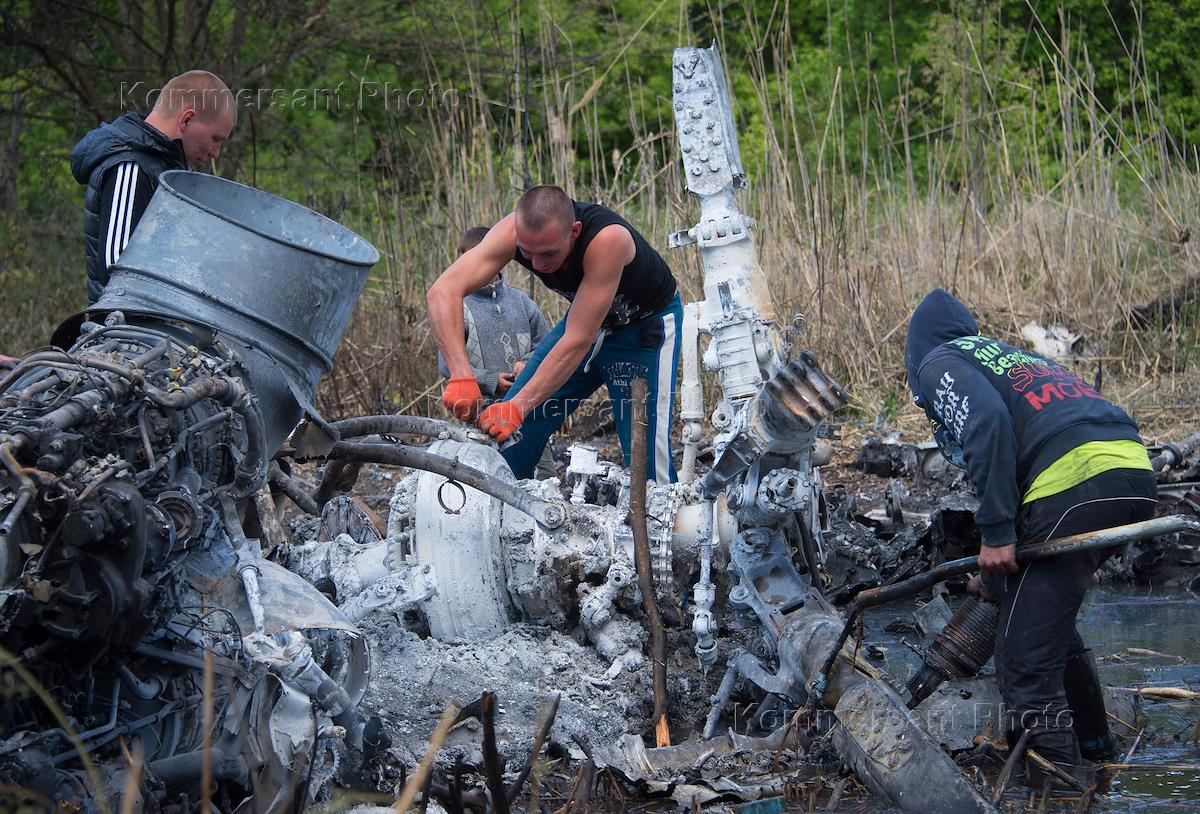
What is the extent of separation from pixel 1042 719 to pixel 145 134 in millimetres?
3372

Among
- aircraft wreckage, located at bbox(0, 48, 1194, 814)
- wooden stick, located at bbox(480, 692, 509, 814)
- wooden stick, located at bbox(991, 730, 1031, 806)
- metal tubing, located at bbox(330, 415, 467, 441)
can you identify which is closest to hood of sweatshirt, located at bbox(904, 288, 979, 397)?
aircraft wreckage, located at bbox(0, 48, 1194, 814)

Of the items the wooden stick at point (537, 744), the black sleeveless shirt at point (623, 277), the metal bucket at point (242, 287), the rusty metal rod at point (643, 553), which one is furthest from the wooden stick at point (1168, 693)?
the metal bucket at point (242, 287)

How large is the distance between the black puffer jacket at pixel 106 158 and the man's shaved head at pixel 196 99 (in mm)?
138

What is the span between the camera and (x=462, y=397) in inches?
175

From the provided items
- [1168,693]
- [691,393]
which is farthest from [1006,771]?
[691,393]

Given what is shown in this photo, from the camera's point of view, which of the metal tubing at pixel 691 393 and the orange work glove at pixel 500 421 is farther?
the metal tubing at pixel 691 393

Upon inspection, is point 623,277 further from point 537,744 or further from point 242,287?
point 537,744

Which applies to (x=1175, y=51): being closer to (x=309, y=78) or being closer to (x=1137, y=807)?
(x=309, y=78)

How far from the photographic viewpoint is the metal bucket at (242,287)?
130 inches

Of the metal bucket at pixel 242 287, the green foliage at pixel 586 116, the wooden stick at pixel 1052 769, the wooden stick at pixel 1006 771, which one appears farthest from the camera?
the green foliage at pixel 586 116

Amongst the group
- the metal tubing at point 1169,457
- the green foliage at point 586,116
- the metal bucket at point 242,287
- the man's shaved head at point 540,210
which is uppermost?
the green foliage at point 586,116

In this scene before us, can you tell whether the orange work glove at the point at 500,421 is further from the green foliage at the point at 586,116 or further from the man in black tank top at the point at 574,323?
the green foliage at the point at 586,116

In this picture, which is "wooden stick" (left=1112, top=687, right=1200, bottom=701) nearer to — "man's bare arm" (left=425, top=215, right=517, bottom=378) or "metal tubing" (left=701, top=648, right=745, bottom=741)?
"metal tubing" (left=701, top=648, right=745, bottom=741)

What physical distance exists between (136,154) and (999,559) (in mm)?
2991
